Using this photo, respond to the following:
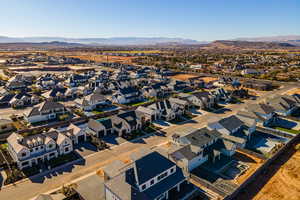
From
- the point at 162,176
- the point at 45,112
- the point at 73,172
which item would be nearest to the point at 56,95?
the point at 45,112

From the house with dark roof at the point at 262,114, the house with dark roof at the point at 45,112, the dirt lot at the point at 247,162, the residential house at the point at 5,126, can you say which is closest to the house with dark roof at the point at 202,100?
the house with dark roof at the point at 262,114

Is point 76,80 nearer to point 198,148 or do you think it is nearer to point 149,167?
point 198,148

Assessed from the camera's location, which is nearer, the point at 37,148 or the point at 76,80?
the point at 37,148

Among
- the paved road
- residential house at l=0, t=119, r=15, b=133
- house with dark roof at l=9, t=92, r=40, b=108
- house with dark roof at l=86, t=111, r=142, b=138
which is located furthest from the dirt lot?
house with dark roof at l=9, t=92, r=40, b=108

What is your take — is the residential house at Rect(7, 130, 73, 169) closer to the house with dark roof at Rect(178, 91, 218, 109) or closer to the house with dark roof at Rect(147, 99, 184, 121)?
the house with dark roof at Rect(147, 99, 184, 121)

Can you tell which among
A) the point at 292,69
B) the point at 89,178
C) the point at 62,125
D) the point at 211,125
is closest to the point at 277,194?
the point at 211,125

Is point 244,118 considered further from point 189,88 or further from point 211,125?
point 189,88
